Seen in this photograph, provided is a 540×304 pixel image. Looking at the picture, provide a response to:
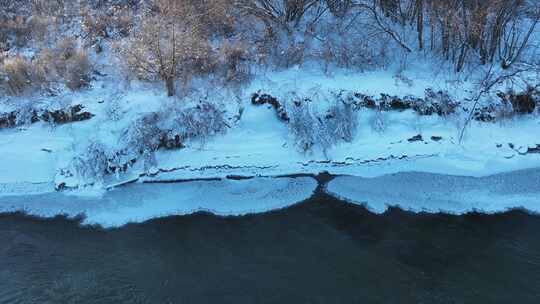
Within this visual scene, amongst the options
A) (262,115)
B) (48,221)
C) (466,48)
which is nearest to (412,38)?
(466,48)

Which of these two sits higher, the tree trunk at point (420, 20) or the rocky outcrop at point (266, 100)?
the tree trunk at point (420, 20)

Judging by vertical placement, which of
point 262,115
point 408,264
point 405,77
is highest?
point 405,77

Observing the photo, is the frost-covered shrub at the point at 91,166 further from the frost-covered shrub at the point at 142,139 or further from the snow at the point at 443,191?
the snow at the point at 443,191

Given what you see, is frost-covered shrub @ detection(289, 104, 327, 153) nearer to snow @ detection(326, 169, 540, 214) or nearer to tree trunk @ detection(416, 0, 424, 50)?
snow @ detection(326, 169, 540, 214)

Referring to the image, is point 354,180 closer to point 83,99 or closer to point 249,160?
point 249,160

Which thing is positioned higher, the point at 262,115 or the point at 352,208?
the point at 262,115

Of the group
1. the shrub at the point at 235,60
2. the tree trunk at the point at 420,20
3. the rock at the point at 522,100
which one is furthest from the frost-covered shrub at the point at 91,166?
the rock at the point at 522,100

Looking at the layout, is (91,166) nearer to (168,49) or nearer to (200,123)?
(200,123)

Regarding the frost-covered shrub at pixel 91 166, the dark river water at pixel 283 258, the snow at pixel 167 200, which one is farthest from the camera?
the frost-covered shrub at pixel 91 166
